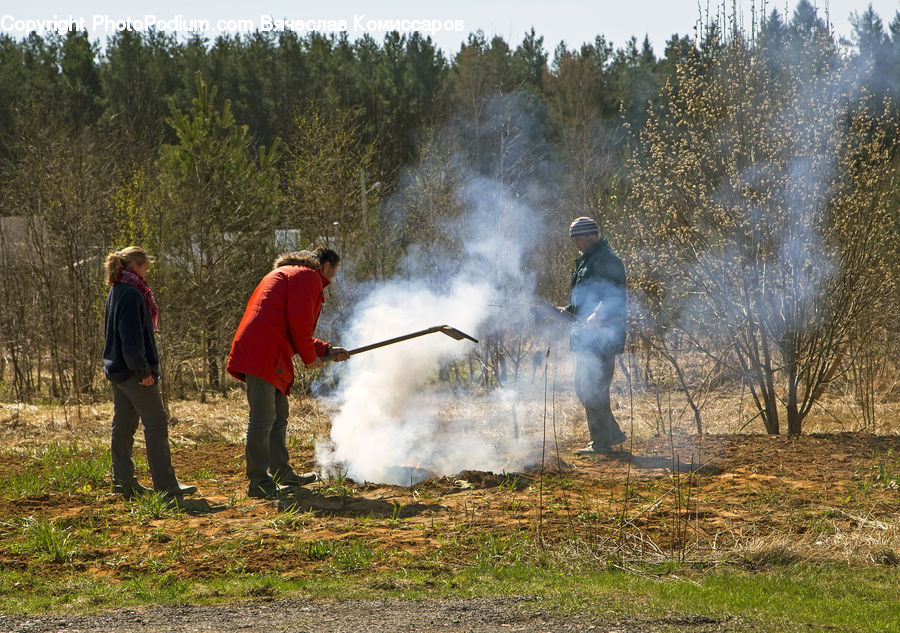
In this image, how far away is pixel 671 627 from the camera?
3.93 m

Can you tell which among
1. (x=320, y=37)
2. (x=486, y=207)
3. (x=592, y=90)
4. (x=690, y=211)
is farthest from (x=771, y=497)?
(x=320, y=37)

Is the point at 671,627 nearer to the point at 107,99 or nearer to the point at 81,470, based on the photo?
the point at 81,470

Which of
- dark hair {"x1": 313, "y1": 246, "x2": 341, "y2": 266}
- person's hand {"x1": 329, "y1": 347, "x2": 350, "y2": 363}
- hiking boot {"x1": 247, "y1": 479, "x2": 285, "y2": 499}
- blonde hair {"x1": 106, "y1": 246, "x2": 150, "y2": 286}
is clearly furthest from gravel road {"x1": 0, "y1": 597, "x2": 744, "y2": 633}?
dark hair {"x1": 313, "y1": 246, "x2": 341, "y2": 266}

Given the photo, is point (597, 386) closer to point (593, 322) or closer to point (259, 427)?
point (593, 322)

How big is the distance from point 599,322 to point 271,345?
2.91 metres

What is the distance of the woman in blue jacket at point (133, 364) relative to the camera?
20.0 ft

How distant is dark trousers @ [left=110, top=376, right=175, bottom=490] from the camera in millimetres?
6172

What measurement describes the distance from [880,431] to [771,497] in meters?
4.58

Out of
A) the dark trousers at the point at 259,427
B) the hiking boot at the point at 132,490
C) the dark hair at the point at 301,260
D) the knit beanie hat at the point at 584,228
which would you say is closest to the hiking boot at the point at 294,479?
the dark trousers at the point at 259,427

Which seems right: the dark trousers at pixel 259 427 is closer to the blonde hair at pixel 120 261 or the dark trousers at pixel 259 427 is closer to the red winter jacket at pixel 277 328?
the red winter jacket at pixel 277 328

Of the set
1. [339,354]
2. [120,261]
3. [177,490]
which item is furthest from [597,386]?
[120,261]

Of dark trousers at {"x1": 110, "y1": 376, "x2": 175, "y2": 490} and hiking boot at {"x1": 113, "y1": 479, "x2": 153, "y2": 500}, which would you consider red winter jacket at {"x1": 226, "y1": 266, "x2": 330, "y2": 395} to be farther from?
hiking boot at {"x1": 113, "y1": 479, "x2": 153, "y2": 500}

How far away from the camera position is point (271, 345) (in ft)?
20.5

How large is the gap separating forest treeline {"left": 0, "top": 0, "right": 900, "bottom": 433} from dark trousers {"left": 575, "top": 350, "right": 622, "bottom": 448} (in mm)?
1075
